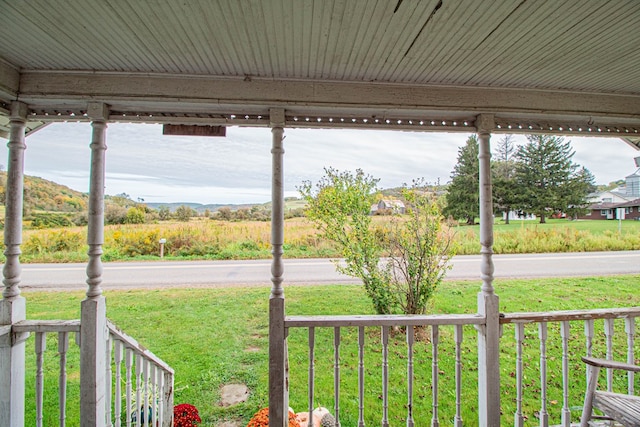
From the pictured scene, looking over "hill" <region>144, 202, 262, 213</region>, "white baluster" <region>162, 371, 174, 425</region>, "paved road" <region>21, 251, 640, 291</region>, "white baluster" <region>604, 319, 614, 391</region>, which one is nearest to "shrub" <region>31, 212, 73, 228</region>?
"paved road" <region>21, 251, 640, 291</region>

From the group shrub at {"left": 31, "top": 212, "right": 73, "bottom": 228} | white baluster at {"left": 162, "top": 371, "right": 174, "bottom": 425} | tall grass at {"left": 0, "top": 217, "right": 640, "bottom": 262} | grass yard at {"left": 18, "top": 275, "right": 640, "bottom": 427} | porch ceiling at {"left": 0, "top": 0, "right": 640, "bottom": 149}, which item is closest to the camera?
porch ceiling at {"left": 0, "top": 0, "right": 640, "bottom": 149}

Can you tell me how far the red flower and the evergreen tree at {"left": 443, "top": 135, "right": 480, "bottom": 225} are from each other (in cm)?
301

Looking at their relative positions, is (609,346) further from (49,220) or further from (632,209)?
(49,220)

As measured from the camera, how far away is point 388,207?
320 centimetres

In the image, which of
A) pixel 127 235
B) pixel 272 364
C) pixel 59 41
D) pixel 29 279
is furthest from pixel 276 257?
pixel 29 279

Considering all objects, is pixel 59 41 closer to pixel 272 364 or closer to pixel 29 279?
pixel 272 364

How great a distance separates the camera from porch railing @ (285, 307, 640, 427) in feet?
5.87

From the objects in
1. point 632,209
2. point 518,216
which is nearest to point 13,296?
point 518,216

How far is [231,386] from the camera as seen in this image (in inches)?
103

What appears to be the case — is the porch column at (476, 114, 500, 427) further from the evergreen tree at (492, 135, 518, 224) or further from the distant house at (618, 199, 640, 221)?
the distant house at (618, 199, 640, 221)

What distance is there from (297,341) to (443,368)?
4.84 ft

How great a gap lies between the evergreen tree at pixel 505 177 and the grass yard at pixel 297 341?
1.01 m

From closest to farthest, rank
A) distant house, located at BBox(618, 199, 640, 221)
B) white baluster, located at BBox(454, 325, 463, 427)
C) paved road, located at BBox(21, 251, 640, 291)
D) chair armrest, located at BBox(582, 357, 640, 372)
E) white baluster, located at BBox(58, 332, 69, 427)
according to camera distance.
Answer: chair armrest, located at BBox(582, 357, 640, 372) < white baluster, located at BBox(58, 332, 69, 427) < white baluster, located at BBox(454, 325, 463, 427) < distant house, located at BBox(618, 199, 640, 221) < paved road, located at BBox(21, 251, 640, 291)

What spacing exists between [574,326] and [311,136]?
148 inches
